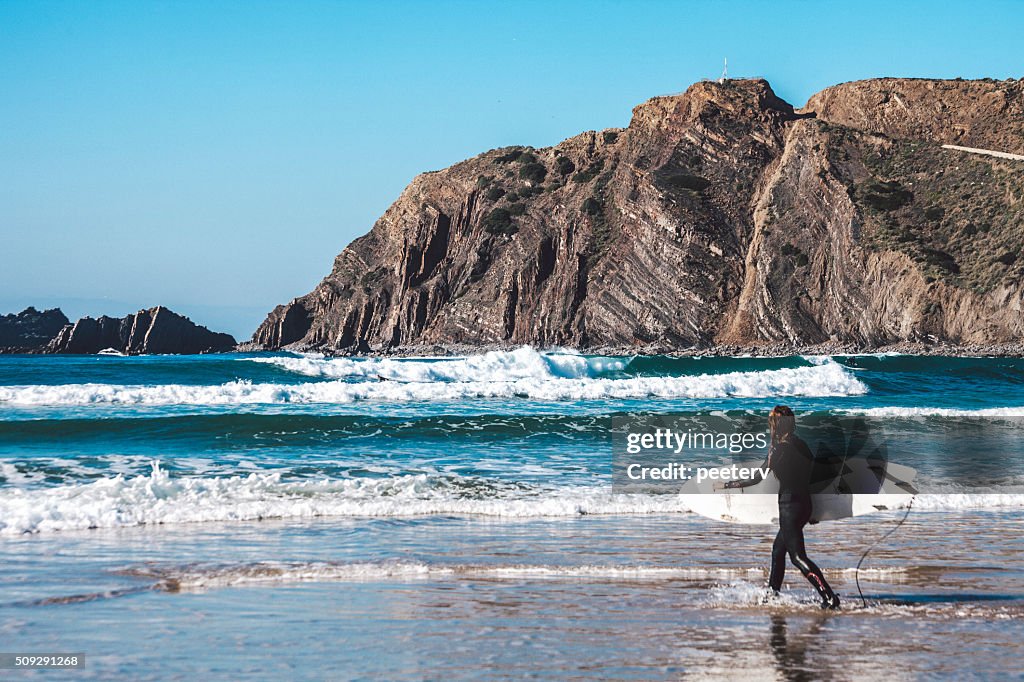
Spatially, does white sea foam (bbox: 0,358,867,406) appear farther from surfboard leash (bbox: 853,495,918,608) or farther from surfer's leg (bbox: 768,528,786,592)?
surfer's leg (bbox: 768,528,786,592)

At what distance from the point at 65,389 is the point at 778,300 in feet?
185

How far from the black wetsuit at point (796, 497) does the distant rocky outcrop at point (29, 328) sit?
113187 mm

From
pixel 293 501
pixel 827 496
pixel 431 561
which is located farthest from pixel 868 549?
pixel 293 501

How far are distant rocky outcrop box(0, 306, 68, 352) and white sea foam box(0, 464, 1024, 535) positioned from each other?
10558 cm

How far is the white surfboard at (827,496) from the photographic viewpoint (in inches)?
295

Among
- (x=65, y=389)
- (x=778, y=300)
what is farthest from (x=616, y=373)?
(x=778, y=300)

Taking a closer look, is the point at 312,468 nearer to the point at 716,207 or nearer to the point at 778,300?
the point at 778,300

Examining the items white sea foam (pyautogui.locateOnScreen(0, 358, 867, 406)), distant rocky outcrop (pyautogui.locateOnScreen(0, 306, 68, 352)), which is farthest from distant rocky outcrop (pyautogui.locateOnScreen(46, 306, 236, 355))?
white sea foam (pyautogui.locateOnScreen(0, 358, 867, 406))

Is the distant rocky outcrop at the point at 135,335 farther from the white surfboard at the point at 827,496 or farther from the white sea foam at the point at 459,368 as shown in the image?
the white surfboard at the point at 827,496

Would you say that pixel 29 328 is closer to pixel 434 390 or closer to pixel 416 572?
pixel 434 390

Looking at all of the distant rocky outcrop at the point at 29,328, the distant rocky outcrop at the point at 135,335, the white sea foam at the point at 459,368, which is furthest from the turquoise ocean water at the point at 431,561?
the distant rocky outcrop at the point at 29,328

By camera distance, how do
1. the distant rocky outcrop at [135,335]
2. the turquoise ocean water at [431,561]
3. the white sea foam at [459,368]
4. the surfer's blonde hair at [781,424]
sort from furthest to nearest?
the distant rocky outcrop at [135,335] < the white sea foam at [459,368] < the surfer's blonde hair at [781,424] < the turquoise ocean water at [431,561]

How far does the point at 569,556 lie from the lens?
881cm

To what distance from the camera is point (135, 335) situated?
104938mm
